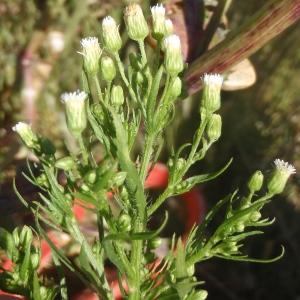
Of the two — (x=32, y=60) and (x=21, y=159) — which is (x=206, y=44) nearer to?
(x=21, y=159)

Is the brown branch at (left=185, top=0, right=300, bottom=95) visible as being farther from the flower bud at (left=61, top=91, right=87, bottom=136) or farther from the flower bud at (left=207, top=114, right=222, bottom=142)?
the flower bud at (left=61, top=91, right=87, bottom=136)

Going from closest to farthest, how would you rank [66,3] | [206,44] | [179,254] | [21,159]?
[179,254]
[206,44]
[21,159]
[66,3]

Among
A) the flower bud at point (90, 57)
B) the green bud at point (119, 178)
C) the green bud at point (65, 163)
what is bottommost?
the green bud at point (119, 178)

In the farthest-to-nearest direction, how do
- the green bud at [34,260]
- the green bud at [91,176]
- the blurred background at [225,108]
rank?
the blurred background at [225,108] → the green bud at [34,260] → the green bud at [91,176]

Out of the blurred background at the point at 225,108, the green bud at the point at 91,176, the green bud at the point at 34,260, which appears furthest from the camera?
the blurred background at the point at 225,108

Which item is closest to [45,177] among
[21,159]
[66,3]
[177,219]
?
[21,159]

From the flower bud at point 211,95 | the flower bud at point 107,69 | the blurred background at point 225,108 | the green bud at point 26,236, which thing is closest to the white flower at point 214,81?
the flower bud at point 211,95

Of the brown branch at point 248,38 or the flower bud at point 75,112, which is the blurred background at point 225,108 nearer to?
the brown branch at point 248,38
